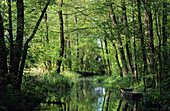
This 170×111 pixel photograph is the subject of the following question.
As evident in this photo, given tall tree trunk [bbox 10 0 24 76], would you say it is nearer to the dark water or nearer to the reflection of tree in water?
the dark water

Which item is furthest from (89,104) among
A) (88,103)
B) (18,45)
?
(18,45)

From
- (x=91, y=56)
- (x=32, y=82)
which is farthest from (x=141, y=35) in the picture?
(x=91, y=56)

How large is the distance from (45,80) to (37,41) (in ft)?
19.3

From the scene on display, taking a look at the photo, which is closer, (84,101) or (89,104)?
(89,104)

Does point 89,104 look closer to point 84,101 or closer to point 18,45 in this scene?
point 84,101

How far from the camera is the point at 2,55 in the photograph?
891 cm

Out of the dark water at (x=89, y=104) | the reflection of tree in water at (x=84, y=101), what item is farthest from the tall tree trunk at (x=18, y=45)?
the reflection of tree in water at (x=84, y=101)

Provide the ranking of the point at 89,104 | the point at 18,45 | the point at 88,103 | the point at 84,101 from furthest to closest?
the point at 84,101, the point at 88,103, the point at 89,104, the point at 18,45

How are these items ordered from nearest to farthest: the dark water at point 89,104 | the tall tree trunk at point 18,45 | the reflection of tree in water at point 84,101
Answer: the dark water at point 89,104 < the reflection of tree in water at point 84,101 < the tall tree trunk at point 18,45

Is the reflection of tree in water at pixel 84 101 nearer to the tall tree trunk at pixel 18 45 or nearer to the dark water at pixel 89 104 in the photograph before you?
the dark water at pixel 89 104

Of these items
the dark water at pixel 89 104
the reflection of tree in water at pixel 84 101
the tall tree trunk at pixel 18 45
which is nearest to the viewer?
the dark water at pixel 89 104

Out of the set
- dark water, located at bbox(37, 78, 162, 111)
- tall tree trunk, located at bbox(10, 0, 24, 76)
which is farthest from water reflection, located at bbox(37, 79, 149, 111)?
tall tree trunk, located at bbox(10, 0, 24, 76)

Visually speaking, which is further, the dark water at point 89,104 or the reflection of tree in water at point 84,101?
the reflection of tree in water at point 84,101

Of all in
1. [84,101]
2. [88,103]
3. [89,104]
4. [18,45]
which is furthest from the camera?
[84,101]
